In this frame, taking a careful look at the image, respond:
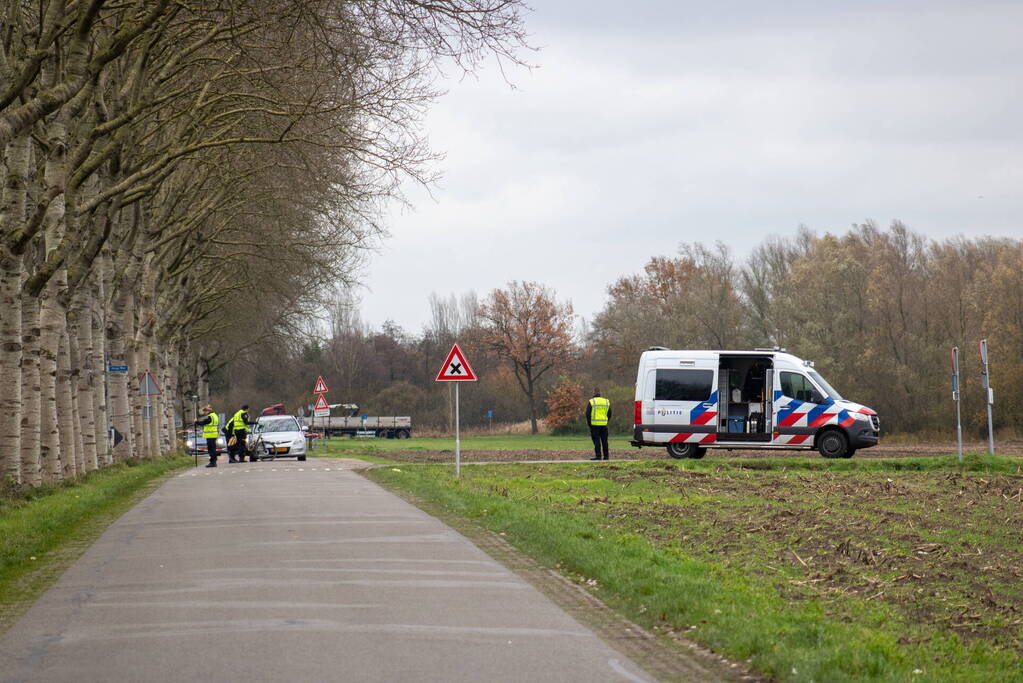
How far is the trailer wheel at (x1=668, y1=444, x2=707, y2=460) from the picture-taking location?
32.7 metres

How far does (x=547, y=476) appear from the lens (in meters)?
26.1

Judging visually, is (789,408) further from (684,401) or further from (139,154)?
(139,154)

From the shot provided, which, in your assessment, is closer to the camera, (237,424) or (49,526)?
(49,526)

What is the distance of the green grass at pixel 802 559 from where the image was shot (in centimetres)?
785

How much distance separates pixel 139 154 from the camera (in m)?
28.8

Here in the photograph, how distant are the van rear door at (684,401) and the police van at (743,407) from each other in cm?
2

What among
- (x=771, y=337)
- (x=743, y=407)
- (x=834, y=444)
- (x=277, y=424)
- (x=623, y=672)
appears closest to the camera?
(x=623, y=672)

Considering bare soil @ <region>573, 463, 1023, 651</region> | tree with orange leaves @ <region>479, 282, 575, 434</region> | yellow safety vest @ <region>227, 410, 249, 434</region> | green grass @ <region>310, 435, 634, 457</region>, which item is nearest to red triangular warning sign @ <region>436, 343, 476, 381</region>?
bare soil @ <region>573, 463, 1023, 651</region>

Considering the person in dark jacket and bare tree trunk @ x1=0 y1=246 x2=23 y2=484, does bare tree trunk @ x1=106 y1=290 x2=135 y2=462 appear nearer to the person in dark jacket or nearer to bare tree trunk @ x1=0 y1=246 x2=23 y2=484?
the person in dark jacket

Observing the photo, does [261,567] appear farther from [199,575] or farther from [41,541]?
[41,541]

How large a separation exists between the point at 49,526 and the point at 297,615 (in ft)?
26.0

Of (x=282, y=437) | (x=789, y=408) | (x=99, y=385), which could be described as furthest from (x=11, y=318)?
(x=282, y=437)

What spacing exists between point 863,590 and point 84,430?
22727 mm

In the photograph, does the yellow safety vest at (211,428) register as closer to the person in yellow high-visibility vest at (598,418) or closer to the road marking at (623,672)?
the person in yellow high-visibility vest at (598,418)
